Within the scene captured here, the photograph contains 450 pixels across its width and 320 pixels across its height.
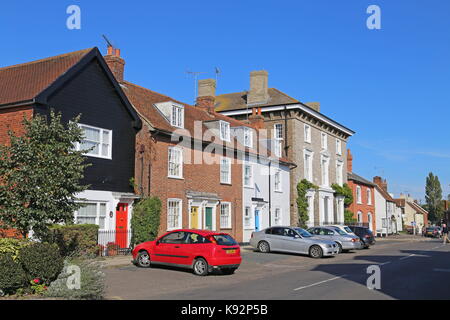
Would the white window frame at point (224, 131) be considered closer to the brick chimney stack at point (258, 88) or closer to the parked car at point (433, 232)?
the brick chimney stack at point (258, 88)

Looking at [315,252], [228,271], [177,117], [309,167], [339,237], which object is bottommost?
[228,271]

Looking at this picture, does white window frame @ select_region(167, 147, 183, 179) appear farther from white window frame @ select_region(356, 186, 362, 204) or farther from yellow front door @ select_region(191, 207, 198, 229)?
white window frame @ select_region(356, 186, 362, 204)

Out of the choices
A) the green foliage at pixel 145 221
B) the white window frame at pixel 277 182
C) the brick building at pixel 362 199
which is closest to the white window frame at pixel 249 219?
the white window frame at pixel 277 182

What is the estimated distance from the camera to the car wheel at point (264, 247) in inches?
1023

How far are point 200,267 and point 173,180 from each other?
32.2 ft

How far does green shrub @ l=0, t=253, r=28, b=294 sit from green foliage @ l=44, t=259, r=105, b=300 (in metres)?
0.87

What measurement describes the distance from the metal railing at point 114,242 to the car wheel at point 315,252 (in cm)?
936

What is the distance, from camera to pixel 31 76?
21453 millimetres

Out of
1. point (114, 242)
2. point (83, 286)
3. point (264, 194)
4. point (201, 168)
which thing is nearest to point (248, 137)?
point (264, 194)

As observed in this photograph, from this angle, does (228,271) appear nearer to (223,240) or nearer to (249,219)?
(223,240)

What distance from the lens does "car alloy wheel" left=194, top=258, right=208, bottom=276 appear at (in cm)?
1643

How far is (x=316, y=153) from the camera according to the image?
44.2 m

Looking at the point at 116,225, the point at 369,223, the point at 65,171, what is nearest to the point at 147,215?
the point at 116,225

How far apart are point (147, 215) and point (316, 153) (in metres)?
24.7
